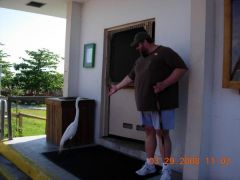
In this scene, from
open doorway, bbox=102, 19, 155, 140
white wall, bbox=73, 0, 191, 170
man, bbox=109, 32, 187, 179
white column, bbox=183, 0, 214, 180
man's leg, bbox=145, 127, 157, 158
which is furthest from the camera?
open doorway, bbox=102, 19, 155, 140

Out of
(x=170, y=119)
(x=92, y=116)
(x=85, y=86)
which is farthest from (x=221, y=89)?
(x=85, y=86)

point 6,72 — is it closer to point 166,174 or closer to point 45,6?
point 45,6

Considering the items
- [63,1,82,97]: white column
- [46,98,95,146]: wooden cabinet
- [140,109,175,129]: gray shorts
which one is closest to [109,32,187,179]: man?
[140,109,175,129]: gray shorts

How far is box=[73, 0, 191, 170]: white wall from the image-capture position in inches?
139

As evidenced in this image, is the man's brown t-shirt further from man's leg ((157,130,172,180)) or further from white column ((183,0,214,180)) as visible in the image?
man's leg ((157,130,172,180))

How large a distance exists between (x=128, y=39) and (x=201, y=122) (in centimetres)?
216

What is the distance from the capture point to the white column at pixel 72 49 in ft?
18.0

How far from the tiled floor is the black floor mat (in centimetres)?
10

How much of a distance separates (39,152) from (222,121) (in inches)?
109

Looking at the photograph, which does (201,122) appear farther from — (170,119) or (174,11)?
(174,11)

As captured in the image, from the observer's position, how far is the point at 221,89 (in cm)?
294
